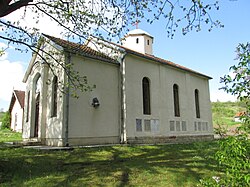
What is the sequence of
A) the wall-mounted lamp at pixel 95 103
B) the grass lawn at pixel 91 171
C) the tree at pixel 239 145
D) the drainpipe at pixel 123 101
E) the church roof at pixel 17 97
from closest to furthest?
1. the tree at pixel 239 145
2. the grass lawn at pixel 91 171
3. the wall-mounted lamp at pixel 95 103
4. the drainpipe at pixel 123 101
5. the church roof at pixel 17 97

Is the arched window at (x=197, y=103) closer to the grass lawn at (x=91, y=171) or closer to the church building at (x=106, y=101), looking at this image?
the church building at (x=106, y=101)

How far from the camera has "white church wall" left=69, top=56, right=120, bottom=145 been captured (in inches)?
490

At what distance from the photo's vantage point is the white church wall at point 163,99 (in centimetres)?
1480

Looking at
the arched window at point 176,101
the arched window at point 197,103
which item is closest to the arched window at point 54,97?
the arched window at point 176,101

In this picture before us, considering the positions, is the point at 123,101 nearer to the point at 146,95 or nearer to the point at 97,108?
the point at 97,108

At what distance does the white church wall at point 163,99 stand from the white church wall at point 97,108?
0.88 m

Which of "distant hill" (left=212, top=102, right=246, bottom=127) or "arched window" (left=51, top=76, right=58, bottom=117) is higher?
"arched window" (left=51, top=76, right=58, bottom=117)

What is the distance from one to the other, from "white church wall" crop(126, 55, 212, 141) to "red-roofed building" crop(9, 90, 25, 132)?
22586 mm

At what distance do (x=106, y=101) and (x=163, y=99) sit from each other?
4.97 m

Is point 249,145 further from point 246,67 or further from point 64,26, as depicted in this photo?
point 64,26

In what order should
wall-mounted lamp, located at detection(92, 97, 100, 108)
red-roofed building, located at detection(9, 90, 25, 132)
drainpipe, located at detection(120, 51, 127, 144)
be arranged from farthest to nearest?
red-roofed building, located at detection(9, 90, 25, 132), drainpipe, located at detection(120, 51, 127, 144), wall-mounted lamp, located at detection(92, 97, 100, 108)

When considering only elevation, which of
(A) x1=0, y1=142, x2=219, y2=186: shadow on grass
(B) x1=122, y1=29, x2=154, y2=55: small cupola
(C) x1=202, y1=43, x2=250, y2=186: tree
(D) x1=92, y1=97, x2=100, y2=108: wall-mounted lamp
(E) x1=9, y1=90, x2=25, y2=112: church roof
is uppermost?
(B) x1=122, y1=29, x2=154, y2=55: small cupola

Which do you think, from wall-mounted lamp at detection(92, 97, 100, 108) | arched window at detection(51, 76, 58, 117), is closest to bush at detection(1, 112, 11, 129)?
arched window at detection(51, 76, 58, 117)

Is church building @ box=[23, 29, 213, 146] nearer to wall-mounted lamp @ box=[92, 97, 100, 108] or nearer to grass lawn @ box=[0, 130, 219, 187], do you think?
wall-mounted lamp @ box=[92, 97, 100, 108]
